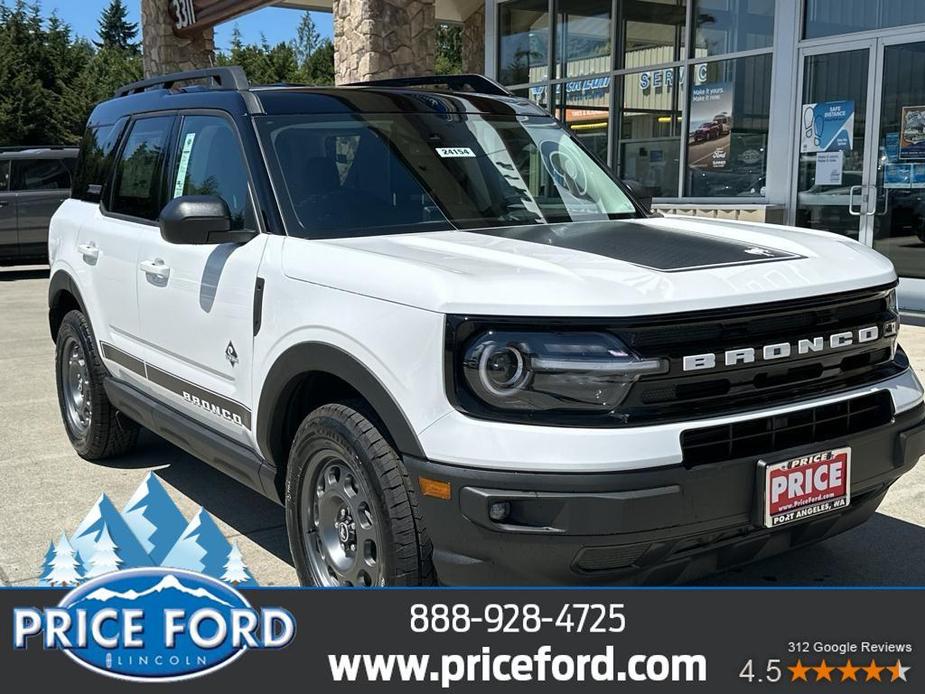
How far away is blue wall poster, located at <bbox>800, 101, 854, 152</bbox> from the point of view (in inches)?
382

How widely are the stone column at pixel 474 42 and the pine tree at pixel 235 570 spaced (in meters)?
16.7

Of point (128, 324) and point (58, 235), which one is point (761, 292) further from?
point (58, 235)

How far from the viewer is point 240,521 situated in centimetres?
445

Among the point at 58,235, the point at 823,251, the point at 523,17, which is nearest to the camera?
the point at 823,251

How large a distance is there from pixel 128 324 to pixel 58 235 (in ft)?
4.10

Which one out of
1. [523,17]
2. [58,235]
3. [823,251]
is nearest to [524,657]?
[823,251]

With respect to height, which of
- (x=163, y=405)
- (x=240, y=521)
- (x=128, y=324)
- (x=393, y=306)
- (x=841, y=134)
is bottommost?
(x=240, y=521)

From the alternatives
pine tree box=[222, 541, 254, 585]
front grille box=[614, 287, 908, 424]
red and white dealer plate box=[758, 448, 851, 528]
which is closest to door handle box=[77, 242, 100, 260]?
pine tree box=[222, 541, 254, 585]

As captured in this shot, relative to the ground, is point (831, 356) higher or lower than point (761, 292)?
lower

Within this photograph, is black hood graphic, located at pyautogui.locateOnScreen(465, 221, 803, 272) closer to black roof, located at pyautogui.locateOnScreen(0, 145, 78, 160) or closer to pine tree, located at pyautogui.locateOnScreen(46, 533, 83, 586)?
pine tree, located at pyautogui.locateOnScreen(46, 533, 83, 586)

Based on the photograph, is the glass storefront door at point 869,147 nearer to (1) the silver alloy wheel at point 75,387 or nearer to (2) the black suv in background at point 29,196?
(1) the silver alloy wheel at point 75,387

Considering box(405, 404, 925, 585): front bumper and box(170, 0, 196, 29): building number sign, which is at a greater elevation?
box(170, 0, 196, 29): building number sign
